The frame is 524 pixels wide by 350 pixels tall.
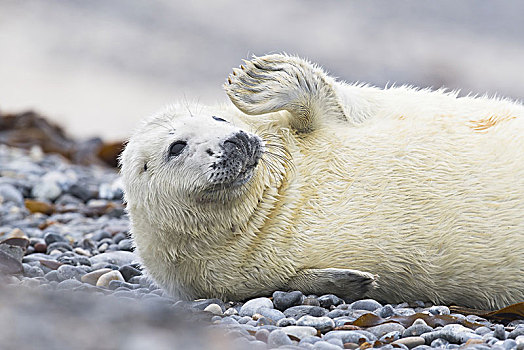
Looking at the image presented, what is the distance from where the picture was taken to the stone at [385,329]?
11.2 feet

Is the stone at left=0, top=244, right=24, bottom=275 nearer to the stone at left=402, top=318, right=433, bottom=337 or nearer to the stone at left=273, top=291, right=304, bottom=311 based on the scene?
the stone at left=273, top=291, right=304, bottom=311

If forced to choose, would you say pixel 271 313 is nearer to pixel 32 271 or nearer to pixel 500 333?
pixel 500 333

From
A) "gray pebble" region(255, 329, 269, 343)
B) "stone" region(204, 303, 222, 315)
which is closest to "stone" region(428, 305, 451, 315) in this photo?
"gray pebble" region(255, 329, 269, 343)

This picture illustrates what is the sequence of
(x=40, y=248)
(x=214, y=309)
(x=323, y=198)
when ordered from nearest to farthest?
1. (x=214, y=309)
2. (x=323, y=198)
3. (x=40, y=248)

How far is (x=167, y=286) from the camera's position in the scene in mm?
4375

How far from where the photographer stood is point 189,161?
3998 millimetres

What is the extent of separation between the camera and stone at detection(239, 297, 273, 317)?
3891 mm

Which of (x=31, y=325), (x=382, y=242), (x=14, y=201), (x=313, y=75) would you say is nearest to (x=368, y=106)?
(x=313, y=75)

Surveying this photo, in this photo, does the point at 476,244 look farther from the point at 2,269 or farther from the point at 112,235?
the point at 112,235

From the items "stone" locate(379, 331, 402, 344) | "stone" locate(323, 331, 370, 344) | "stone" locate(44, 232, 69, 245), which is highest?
"stone" locate(379, 331, 402, 344)

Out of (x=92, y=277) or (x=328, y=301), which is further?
(x=92, y=277)

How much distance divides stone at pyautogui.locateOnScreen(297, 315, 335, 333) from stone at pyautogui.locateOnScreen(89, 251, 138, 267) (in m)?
1.93

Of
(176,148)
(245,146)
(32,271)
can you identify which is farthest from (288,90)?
(32,271)

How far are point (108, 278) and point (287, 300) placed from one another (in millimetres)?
1286
